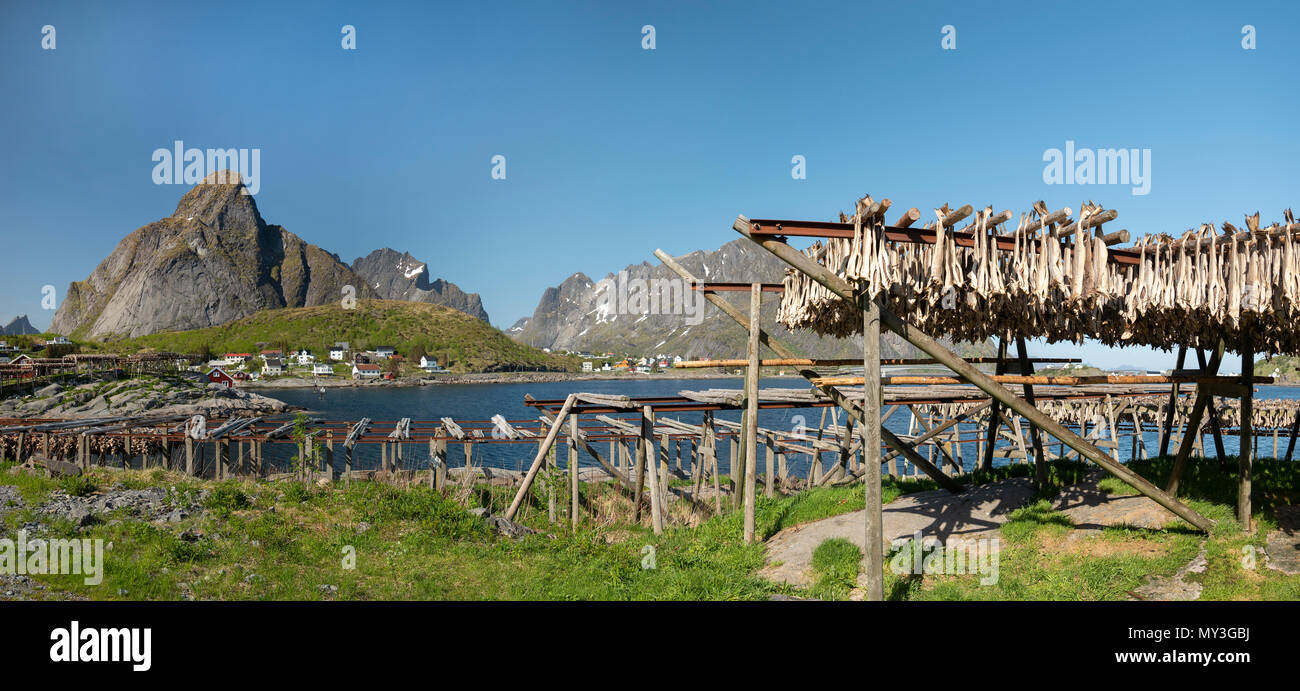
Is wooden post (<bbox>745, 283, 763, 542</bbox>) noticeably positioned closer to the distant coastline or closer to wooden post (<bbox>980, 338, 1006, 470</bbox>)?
wooden post (<bbox>980, 338, 1006, 470</bbox>)

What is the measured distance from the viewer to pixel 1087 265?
25.9 feet

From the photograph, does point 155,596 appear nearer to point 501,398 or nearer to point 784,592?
point 784,592

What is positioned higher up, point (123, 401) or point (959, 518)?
point (959, 518)

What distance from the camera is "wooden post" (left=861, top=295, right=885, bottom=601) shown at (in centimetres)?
750

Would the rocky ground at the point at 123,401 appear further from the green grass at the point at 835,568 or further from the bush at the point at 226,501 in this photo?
the green grass at the point at 835,568

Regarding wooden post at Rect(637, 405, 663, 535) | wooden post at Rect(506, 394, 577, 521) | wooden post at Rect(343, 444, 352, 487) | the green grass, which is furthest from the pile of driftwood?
wooden post at Rect(343, 444, 352, 487)

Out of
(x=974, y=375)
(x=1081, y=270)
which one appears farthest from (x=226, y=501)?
(x=1081, y=270)

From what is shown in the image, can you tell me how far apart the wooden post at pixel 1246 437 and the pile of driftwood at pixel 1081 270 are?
0.39 m

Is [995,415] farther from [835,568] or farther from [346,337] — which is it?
[346,337]

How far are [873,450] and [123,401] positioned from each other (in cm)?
7901

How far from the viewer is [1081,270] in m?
7.77

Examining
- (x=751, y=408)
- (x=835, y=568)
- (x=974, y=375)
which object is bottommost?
(x=835, y=568)

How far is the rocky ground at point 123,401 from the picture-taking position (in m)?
58.7
